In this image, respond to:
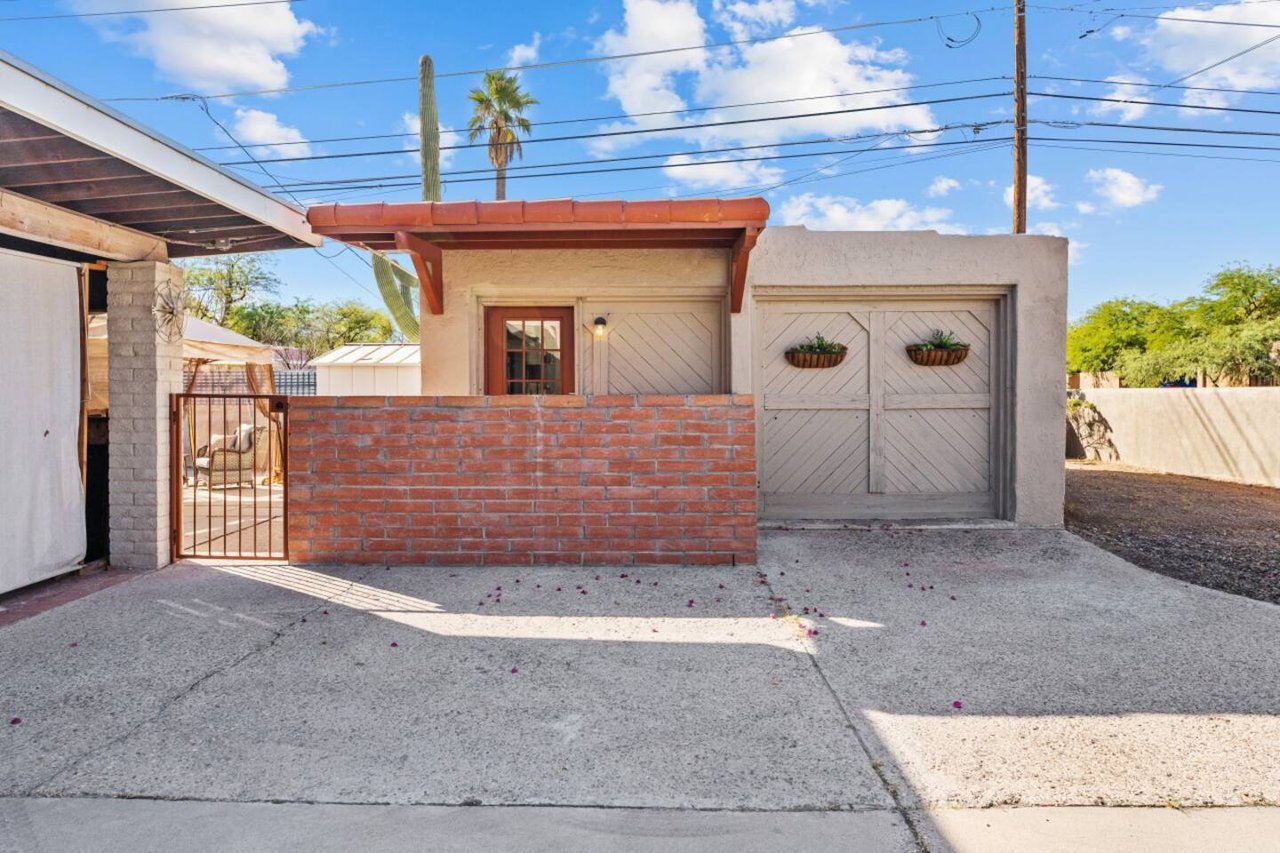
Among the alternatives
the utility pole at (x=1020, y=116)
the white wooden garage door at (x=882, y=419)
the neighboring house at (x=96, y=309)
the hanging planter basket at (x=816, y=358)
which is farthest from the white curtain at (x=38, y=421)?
the utility pole at (x=1020, y=116)

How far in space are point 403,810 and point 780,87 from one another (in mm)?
13643

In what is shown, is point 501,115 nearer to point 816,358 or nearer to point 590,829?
point 816,358

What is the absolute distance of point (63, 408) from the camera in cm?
434

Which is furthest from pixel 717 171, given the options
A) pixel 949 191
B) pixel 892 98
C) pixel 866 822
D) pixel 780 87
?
pixel 866 822

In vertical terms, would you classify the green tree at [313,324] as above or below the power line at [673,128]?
below

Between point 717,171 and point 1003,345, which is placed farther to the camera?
point 717,171

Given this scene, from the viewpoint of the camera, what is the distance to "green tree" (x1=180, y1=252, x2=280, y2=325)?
2217cm

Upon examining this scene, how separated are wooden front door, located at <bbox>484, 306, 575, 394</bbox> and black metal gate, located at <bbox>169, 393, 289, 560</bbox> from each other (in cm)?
188

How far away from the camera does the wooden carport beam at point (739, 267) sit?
5.03 meters

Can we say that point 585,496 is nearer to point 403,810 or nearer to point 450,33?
point 403,810

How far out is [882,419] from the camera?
241 inches

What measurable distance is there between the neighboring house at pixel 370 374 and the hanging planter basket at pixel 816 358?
10226 mm

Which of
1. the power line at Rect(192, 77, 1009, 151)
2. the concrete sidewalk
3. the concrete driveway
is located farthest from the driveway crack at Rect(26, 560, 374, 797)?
the power line at Rect(192, 77, 1009, 151)

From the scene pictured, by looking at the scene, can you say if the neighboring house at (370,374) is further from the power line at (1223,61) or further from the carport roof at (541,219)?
the power line at (1223,61)
